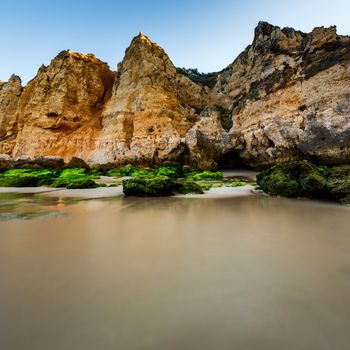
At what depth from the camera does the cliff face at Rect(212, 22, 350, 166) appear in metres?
10.4

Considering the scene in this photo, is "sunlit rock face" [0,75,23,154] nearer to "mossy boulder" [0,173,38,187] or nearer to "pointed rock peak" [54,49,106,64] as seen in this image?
"pointed rock peak" [54,49,106,64]

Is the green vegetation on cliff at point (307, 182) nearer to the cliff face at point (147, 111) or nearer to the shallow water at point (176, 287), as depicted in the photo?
the shallow water at point (176, 287)

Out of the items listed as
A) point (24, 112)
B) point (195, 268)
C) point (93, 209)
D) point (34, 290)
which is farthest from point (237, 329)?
point (24, 112)

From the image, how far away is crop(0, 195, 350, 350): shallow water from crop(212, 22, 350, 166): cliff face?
9077 millimetres

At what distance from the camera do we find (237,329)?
121 cm

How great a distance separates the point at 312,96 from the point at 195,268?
12.5 m

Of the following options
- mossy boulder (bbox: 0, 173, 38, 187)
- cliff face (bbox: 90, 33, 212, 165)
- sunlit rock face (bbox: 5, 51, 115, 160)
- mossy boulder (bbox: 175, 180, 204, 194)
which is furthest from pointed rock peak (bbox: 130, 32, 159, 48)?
mossy boulder (bbox: 175, 180, 204, 194)

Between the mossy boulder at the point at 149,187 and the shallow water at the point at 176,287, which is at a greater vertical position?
the mossy boulder at the point at 149,187

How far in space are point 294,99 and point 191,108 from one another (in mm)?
10152

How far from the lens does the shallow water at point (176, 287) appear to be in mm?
1155

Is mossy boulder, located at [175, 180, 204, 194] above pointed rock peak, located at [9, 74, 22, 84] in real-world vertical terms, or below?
below

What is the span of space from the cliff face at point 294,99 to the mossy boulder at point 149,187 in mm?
8430

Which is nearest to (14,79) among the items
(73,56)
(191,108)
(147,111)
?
(73,56)

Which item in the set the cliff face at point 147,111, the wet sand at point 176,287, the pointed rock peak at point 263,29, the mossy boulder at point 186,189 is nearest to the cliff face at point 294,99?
the pointed rock peak at point 263,29
